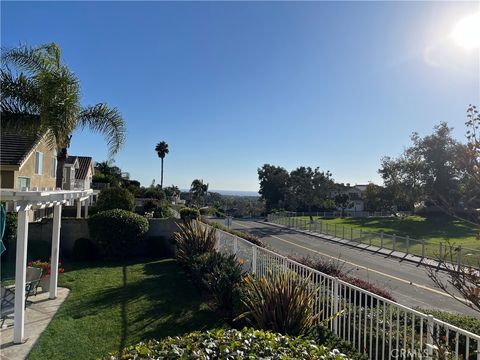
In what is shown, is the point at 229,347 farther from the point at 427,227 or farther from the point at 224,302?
the point at 427,227

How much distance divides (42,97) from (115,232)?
228 inches

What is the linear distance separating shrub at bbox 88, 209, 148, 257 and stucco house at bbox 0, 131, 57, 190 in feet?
16.0

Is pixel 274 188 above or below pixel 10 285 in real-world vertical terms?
above

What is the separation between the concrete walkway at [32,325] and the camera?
20.4ft

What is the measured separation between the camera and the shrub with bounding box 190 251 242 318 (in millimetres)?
7875

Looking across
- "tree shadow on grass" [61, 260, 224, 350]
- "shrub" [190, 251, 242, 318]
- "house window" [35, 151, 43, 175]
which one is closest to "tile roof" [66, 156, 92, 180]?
"house window" [35, 151, 43, 175]

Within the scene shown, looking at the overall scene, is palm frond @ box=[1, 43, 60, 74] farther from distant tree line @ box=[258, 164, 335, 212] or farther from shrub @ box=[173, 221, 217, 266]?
distant tree line @ box=[258, 164, 335, 212]

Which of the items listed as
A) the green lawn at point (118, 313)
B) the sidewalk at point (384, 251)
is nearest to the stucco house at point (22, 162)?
the green lawn at point (118, 313)

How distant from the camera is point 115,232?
1513 cm

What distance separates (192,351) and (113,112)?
45.1ft

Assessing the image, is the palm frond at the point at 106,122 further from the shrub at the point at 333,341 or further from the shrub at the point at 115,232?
the shrub at the point at 333,341

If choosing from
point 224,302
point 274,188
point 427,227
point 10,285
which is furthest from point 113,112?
point 274,188

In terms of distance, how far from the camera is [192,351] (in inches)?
121

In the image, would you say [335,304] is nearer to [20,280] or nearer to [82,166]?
[20,280]
